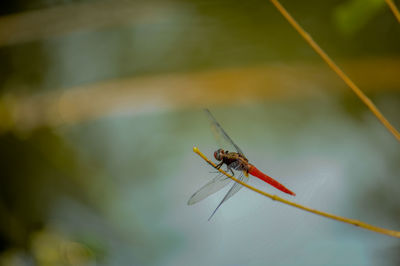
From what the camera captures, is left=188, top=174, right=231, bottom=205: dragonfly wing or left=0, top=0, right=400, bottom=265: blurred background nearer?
left=188, top=174, right=231, bottom=205: dragonfly wing

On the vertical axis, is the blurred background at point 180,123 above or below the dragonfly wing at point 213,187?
above

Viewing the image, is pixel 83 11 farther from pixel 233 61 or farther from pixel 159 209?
pixel 159 209

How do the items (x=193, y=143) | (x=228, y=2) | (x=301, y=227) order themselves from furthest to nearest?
1. (x=228, y=2)
2. (x=193, y=143)
3. (x=301, y=227)

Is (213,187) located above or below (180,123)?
below

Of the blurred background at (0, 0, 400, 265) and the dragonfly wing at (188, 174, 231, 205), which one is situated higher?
the blurred background at (0, 0, 400, 265)

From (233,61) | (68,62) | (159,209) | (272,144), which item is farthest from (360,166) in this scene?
(68,62)

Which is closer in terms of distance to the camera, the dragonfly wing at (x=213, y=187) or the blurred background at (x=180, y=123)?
the dragonfly wing at (x=213, y=187)

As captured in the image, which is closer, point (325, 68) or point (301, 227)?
point (301, 227)

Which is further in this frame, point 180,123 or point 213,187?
point 180,123
